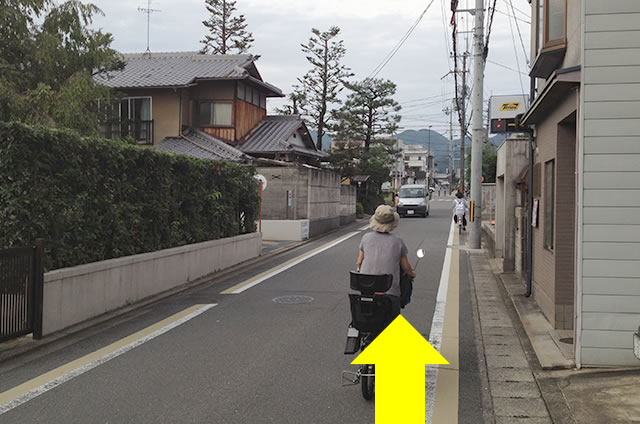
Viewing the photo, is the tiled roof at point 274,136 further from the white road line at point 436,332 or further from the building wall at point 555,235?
the building wall at point 555,235

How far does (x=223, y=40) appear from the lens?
43.1 metres

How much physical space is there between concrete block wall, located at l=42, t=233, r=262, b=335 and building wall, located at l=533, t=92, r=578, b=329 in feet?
21.2

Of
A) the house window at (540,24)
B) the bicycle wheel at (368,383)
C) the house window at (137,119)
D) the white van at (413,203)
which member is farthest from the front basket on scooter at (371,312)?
the white van at (413,203)

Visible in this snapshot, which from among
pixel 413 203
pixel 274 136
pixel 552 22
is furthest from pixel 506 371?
pixel 413 203

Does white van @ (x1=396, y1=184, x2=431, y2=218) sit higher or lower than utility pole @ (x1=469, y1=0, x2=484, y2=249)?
lower

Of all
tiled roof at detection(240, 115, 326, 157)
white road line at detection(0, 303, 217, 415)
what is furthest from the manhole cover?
tiled roof at detection(240, 115, 326, 157)

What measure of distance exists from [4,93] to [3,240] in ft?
24.2

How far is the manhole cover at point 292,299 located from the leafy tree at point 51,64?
25.5ft

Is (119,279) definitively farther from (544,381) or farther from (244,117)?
(244,117)

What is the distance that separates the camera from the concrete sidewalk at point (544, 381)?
4.73 meters

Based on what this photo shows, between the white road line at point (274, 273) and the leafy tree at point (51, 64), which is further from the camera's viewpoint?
the leafy tree at point (51, 64)

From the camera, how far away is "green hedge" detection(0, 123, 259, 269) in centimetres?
717

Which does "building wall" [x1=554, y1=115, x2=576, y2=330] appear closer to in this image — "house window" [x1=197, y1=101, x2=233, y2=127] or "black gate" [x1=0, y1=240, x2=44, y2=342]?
"black gate" [x1=0, y1=240, x2=44, y2=342]

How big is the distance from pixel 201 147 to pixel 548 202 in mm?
19330
